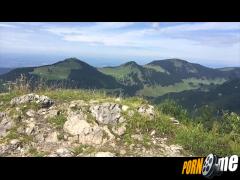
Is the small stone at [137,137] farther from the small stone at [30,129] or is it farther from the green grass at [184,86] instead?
the green grass at [184,86]

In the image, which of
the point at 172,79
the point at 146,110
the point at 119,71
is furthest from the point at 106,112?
the point at 172,79

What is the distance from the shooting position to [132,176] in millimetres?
7570

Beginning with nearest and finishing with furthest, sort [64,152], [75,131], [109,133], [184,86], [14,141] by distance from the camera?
[64,152], [14,141], [109,133], [75,131], [184,86]

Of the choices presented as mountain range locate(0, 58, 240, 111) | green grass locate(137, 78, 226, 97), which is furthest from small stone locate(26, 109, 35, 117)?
green grass locate(137, 78, 226, 97)

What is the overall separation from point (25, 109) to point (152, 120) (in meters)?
3.59

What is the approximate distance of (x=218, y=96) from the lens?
4587 inches

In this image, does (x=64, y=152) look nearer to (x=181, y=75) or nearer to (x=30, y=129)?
(x=30, y=129)

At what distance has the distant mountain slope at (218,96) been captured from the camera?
9962 cm

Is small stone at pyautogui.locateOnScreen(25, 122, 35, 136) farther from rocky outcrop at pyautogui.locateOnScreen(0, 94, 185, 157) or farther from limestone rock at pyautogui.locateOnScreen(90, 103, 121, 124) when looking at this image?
limestone rock at pyautogui.locateOnScreen(90, 103, 121, 124)

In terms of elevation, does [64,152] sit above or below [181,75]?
above

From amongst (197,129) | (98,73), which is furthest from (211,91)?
(197,129)

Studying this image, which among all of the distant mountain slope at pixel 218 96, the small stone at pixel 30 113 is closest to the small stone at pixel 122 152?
the small stone at pixel 30 113
